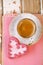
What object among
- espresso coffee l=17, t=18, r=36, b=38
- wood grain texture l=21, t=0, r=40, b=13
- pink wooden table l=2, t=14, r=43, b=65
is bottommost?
pink wooden table l=2, t=14, r=43, b=65

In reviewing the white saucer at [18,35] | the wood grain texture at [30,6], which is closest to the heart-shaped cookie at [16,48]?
the white saucer at [18,35]

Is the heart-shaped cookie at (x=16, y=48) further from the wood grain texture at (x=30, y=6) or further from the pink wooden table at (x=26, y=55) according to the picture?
the wood grain texture at (x=30, y=6)

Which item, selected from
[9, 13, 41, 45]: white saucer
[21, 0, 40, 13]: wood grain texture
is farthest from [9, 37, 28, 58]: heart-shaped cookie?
[21, 0, 40, 13]: wood grain texture

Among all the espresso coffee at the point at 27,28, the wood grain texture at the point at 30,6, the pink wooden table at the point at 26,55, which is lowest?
the pink wooden table at the point at 26,55

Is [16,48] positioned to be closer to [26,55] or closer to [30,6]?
[26,55]

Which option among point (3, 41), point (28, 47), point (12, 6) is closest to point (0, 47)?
point (3, 41)

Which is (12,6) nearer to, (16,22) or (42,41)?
(16,22)

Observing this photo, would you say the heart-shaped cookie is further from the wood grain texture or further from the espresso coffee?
the wood grain texture
